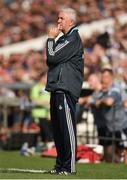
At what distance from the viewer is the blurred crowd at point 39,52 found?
20.0 metres

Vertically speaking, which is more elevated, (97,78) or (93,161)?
(97,78)

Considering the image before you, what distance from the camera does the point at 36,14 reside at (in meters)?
29.1

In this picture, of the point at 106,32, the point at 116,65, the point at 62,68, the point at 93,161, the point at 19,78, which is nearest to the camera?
the point at 62,68

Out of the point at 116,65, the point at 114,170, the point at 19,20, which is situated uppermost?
the point at 19,20

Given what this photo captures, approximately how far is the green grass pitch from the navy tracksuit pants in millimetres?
245

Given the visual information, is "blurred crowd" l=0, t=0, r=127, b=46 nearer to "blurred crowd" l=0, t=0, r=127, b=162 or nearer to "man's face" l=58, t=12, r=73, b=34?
"blurred crowd" l=0, t=0, r=127, b=162

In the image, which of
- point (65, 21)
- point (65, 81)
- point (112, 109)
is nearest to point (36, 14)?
point (112, 109)

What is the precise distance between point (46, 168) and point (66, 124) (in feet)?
8.43

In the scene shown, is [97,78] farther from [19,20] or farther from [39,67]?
[19,20]

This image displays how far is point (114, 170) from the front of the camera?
41.6 feet

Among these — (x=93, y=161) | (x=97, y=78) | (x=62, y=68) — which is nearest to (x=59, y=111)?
(x=62, y=68)

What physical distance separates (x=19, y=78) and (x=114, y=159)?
27.5 feet

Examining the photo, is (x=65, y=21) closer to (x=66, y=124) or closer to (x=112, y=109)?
(x=66, y=124)

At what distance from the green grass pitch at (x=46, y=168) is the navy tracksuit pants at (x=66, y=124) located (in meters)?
0.24
